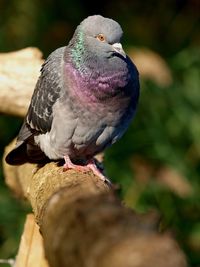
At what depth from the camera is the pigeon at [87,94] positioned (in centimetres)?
409

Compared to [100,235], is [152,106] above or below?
below

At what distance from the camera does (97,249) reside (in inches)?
75.7

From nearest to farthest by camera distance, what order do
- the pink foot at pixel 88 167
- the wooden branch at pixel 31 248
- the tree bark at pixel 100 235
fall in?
the tree bark at pixel 100 235
the wooden branch at pixel 31 248
the pink foot at pixel 88 167

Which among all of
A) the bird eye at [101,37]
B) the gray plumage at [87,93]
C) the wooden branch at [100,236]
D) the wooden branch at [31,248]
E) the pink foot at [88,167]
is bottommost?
the wooden branch at [31,248]

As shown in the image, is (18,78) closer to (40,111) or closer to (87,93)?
(40,111)

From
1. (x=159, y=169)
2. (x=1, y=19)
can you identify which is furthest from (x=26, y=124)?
(x=1, y=19)

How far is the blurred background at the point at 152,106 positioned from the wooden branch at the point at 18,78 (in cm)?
144

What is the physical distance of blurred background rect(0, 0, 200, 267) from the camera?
275 inches

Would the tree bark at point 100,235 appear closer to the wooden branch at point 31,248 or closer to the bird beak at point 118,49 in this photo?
the wooden branch at point 31,248

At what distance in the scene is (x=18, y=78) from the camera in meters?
4.45

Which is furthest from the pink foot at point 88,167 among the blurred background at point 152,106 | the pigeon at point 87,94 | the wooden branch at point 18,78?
the blurred background at point 152,106

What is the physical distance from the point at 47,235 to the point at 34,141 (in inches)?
86.4

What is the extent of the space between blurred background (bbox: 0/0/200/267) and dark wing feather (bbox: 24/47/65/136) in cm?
154

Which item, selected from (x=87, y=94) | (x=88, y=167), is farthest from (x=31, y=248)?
(x=87, y=94)
